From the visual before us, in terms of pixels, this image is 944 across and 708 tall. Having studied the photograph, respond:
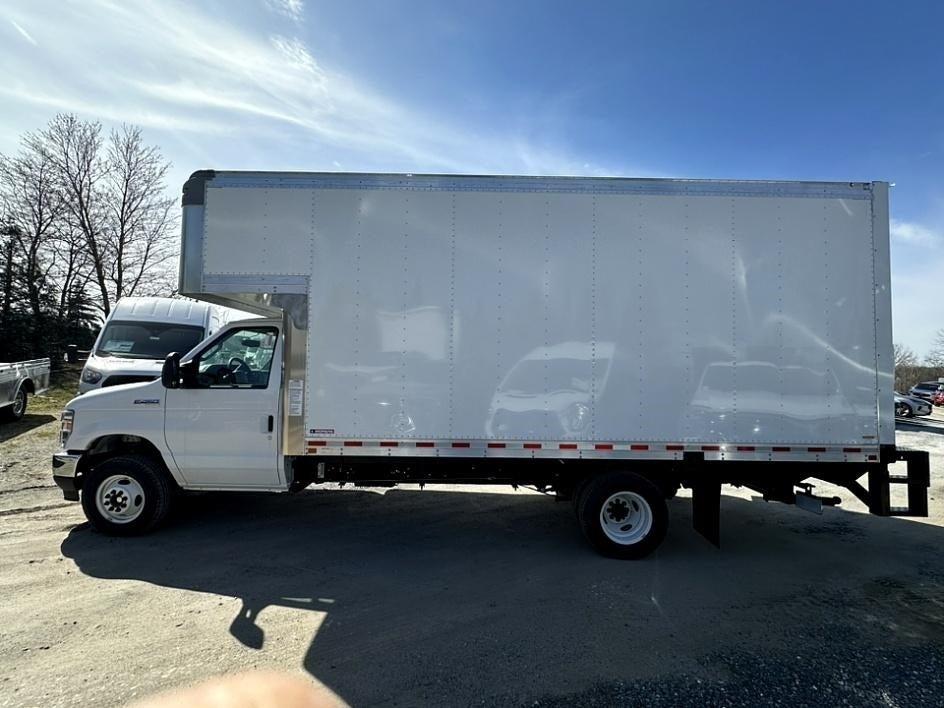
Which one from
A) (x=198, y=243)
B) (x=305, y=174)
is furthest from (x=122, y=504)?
(x=305, y=174)

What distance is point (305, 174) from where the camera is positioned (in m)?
5.00

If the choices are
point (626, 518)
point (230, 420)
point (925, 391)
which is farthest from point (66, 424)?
point (925, 391)

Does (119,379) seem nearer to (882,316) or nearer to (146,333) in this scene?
(146,333)

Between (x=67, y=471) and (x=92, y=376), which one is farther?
(x=92, y=376)

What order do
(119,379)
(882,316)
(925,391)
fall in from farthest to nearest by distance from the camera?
(925,391), (119,379), (882,316)

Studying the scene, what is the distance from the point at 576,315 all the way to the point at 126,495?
4747 mm

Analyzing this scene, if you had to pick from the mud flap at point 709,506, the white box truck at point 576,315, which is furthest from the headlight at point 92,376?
the mud flap at point 709,506

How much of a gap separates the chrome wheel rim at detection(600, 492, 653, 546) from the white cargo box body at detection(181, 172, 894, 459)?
54 cm

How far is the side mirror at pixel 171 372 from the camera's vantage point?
5098mm

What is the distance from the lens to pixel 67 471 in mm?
5227

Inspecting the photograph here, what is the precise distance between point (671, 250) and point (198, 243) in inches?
173

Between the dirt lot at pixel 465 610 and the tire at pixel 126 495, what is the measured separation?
0.68ft

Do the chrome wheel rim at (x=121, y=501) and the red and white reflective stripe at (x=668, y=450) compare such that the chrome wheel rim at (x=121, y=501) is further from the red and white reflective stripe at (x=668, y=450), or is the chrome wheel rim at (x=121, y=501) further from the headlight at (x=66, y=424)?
the red and white reflective stripe at (x=668, y=450)

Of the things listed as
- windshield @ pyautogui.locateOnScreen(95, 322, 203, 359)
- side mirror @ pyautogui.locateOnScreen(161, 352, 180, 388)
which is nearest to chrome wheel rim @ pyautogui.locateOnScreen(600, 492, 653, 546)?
side mirror @ pyautogui.locateOnScreen(161, 352, 180, 388)
